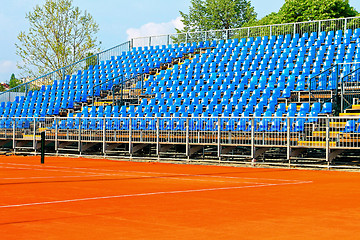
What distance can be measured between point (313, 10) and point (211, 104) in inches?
1132

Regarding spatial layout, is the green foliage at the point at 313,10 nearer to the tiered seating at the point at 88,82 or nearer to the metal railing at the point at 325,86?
the tiered seating at the point at 88,82

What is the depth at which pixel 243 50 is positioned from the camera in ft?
117

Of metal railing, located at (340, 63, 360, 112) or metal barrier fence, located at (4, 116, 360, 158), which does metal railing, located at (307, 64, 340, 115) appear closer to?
metal railing, located at (340, 63, 360, 112)

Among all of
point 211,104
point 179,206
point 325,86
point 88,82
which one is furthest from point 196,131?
point 88,82

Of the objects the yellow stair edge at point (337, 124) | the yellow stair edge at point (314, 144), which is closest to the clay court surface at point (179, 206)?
the yellow stair edge at point (314, 144)

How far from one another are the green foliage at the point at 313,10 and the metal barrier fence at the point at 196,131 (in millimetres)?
30852

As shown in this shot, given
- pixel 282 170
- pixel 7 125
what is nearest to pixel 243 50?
pixel 7 125

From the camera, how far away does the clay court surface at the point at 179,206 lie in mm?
8008

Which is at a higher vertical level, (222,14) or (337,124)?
(222,14)

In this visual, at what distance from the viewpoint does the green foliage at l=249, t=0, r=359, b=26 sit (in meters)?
53.1

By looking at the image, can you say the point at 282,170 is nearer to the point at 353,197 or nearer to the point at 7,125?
the point at 353,197

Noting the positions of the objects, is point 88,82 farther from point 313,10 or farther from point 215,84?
point 313,10

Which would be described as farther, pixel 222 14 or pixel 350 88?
pixel 222 14

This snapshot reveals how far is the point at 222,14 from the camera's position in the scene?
272 ft
